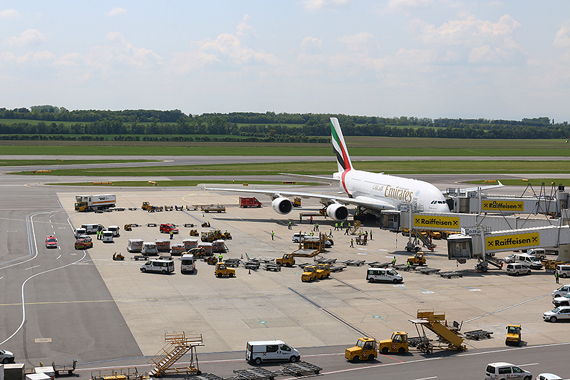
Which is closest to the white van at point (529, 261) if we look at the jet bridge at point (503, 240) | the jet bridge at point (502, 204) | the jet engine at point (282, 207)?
the jet bridge at point (503, 240)

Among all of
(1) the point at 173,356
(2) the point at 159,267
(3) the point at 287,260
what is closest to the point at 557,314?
(3) the point at 287,260

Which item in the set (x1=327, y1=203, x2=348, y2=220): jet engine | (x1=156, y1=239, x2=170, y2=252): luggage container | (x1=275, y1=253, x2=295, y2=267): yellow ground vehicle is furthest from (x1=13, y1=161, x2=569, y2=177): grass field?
Result: (x1=275, y1=253, x2=295, y2=267): yellow ground vehicle

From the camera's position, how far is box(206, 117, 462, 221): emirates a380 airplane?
78.3 m

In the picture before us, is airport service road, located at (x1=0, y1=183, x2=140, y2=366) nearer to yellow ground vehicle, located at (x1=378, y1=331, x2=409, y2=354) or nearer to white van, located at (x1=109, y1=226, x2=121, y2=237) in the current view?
white van, located at (x1=109, y1=226, x2=121, y2=237)

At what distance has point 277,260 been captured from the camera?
65.6 m

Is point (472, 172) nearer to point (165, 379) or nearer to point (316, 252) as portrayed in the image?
point (316, 252)

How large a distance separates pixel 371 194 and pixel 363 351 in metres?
57.0

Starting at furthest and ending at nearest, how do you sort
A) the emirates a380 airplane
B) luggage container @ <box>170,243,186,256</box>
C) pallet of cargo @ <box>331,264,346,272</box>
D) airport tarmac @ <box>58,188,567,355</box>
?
the emirates a380 airplane → luggage container @ <box>170,243,186,256</box> → pallet of cargo @ <box>331,264,346,272</box> → airport tarmac @ <box>58,188,567,355</box>

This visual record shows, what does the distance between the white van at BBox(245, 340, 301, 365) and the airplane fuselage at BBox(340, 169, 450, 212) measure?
43429 mm

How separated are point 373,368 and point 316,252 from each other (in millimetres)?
35294

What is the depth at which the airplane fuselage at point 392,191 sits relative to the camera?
77.3 metres

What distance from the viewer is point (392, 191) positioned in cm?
8619

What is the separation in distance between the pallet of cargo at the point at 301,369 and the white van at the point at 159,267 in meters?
27.8

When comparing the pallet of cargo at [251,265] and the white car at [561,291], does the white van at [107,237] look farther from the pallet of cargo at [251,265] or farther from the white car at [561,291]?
the white car at [561,291]
